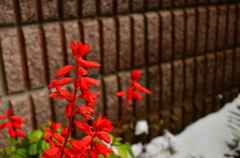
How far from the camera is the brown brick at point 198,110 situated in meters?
2.46

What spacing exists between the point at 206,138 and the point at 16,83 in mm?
1469

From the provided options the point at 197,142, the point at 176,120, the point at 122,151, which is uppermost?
the point at 122,151

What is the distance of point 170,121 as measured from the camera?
2.33 m

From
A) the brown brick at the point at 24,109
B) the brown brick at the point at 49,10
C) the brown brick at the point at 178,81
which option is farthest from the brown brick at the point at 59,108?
the brown brick at the point at 178,81

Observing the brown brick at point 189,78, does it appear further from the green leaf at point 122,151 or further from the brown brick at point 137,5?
the green leaf at point 122,151

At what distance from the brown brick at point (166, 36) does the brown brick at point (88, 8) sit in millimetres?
524

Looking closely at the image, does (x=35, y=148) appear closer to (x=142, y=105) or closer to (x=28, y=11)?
(x=28, y=11)

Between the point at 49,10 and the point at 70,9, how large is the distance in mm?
122

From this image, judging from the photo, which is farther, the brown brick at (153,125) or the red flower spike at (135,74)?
the brown brick at (153,125)

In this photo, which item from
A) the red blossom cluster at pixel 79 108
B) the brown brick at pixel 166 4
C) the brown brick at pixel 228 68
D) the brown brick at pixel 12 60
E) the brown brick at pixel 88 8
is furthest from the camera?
the brown brick at pixel 228 68

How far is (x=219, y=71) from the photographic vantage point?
2.55 metres

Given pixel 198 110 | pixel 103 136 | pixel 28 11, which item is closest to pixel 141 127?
pixel 198 110

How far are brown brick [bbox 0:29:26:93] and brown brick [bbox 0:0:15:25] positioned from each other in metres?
0.05

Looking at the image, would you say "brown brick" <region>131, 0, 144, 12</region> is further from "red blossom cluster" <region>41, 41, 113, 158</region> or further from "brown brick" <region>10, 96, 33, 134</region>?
"red blossom cluster" <region>41, 41, 113, 158</region>
